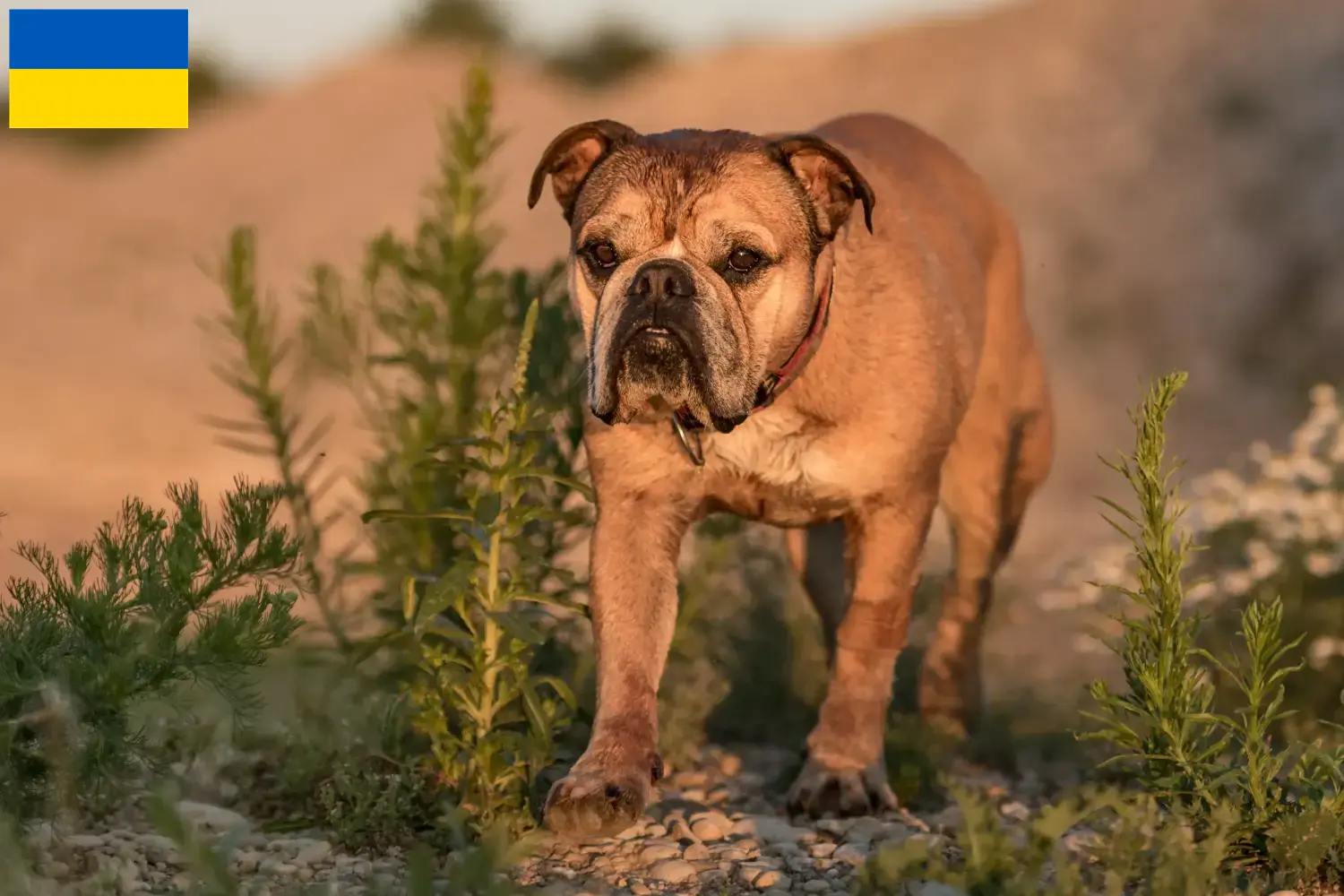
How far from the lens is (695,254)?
4301 mm

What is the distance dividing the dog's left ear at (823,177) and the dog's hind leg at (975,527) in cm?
144

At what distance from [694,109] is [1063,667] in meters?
18.2

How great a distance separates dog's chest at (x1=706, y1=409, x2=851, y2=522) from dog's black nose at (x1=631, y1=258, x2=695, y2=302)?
56 cm

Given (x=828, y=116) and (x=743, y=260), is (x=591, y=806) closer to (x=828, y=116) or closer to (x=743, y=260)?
(x=743, y=260)

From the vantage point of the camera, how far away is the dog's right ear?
14.5 ft

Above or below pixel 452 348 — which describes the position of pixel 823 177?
above

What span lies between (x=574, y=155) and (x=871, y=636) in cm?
166

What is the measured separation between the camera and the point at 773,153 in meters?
4.48

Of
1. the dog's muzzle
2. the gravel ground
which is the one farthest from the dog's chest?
the gravel ground

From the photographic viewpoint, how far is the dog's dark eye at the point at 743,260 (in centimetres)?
433

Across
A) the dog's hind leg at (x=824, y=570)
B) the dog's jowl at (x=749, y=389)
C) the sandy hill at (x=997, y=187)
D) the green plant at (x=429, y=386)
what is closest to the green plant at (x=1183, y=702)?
the dog's jowl at (x=749, y=389)

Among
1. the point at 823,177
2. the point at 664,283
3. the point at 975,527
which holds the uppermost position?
the point at 823,177

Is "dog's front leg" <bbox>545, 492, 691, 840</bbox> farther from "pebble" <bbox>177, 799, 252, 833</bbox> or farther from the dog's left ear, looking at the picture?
the dog's left ear

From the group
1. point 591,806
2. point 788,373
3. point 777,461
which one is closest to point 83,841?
point 591,806
